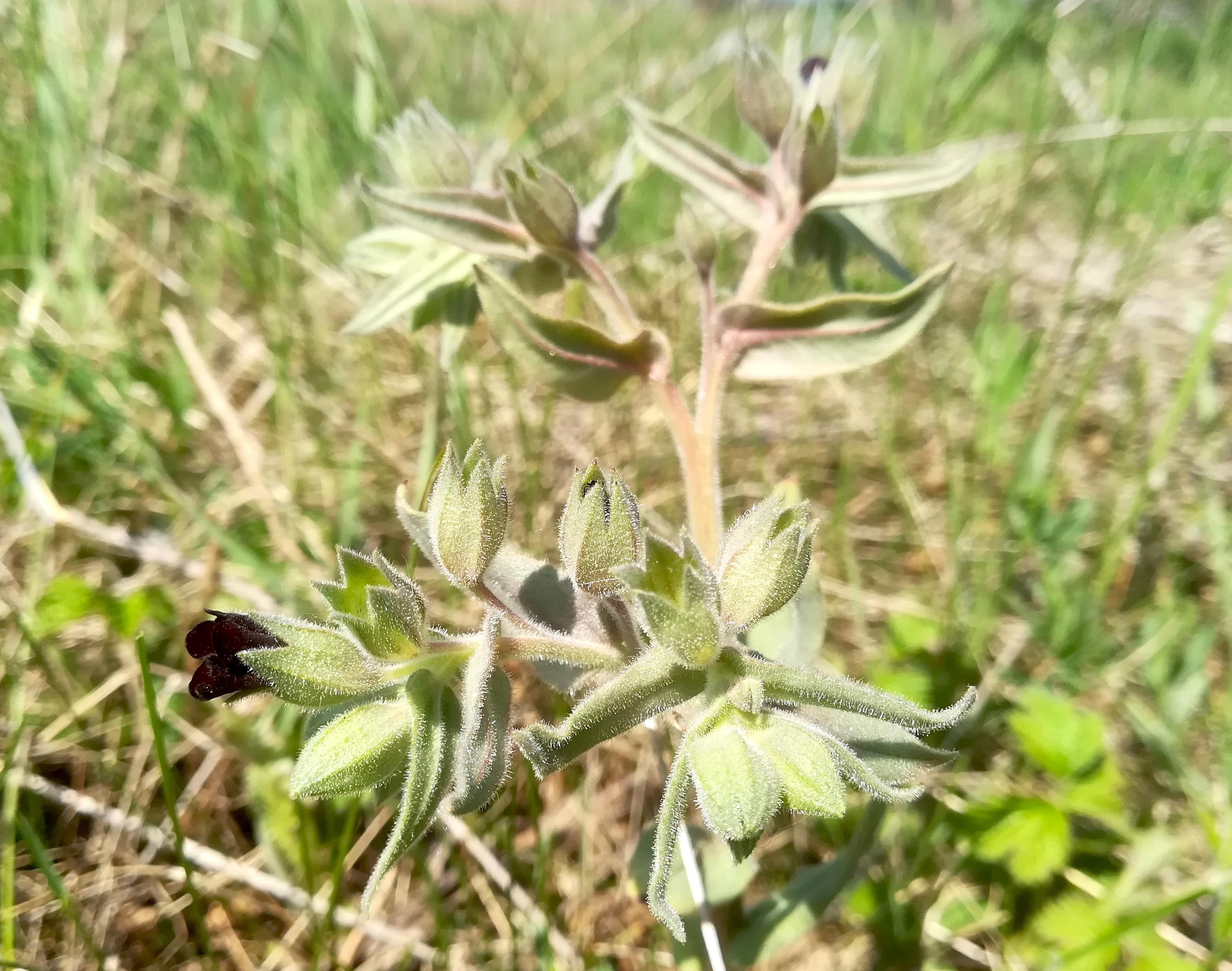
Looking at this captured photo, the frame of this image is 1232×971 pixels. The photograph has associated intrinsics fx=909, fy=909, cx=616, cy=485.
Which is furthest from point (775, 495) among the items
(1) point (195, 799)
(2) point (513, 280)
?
(1) point (195, 799)

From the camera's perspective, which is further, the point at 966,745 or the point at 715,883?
the point at 966,745

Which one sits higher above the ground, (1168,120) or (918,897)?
(1168,120)

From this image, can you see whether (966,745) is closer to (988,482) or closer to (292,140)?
(988,482)

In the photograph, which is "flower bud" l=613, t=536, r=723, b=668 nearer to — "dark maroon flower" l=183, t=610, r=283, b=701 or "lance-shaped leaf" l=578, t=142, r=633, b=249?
"dark maroon flower" l=183, t=610, r=283, b=701

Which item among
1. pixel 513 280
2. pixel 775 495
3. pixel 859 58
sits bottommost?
pixel 775 495

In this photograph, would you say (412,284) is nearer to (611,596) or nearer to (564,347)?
(564,347)

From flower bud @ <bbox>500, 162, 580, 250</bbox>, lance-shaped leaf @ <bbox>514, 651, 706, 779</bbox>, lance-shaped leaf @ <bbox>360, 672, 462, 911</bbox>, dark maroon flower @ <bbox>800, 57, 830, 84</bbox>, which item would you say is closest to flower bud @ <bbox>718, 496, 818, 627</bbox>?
lance-shaped leaf @ <bbox>514, 651, 706, 779</bbox>
